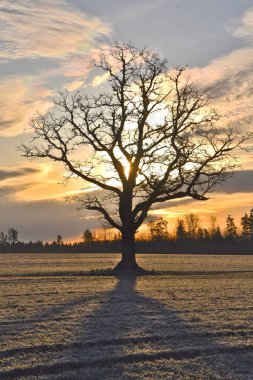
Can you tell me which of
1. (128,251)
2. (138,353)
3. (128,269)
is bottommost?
(138,353)

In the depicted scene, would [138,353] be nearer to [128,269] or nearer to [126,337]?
[126,337]

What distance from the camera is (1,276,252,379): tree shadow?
9.31m

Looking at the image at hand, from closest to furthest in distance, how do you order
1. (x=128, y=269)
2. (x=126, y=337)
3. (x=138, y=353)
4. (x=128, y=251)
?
(x=138, y=353) < (x=126, y=337) < (x=128, y=269) < (x=128, y=251)

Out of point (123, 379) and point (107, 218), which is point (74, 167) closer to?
point (107, 218)

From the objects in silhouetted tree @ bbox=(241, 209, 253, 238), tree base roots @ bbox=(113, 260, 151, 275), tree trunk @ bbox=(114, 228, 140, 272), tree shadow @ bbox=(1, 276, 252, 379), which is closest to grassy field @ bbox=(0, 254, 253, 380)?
tree shadow @ bbox=(1, 276, 252, 379)

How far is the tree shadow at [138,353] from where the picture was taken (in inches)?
367

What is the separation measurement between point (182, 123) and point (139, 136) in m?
3.55

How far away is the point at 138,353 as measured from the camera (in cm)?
1059

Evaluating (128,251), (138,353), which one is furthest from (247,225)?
(138,353)

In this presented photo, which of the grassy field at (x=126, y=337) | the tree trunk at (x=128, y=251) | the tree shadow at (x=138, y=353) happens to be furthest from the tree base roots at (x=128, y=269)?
the tree shadow at (x=138, y=353)

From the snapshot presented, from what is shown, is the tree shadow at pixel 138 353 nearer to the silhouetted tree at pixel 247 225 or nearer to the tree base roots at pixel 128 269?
the tree base roots at pixel 128 269

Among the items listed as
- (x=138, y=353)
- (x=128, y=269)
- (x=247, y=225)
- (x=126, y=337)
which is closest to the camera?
(x=138, y=353)

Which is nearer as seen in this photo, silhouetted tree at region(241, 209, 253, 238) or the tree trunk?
the tree trunk

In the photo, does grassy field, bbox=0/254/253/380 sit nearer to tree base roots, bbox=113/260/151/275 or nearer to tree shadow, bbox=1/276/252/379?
tree shadow, bbox=1/276/252/379
